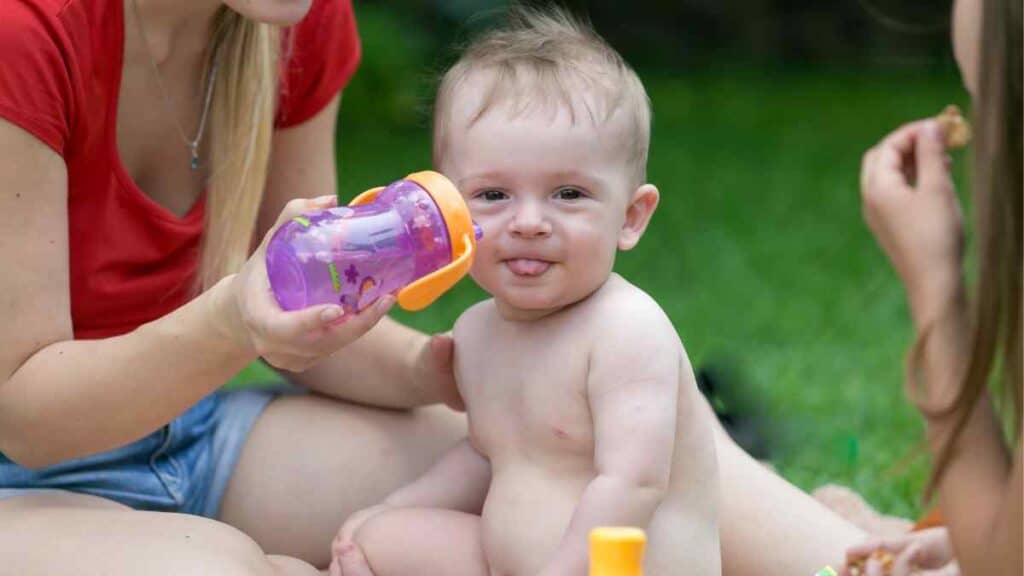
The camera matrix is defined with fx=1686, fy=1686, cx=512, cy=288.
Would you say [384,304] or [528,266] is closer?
[384,304]

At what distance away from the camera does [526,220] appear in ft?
6.56

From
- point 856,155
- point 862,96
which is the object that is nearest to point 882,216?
point 856,155

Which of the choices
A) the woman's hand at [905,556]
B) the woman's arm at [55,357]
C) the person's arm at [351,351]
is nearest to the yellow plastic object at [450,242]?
the woman's arm at [55,357]

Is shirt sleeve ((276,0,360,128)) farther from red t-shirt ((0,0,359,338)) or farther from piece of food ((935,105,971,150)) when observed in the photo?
piece of food ((935,105,971,150))

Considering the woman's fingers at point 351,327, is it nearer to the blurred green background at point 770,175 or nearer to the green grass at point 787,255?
the blurred green background at point 770,175

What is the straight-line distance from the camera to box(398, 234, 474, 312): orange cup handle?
1.83m

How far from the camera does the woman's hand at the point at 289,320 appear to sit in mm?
1774

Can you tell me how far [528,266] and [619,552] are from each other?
59 cm

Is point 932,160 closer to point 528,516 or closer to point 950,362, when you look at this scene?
point 950,362

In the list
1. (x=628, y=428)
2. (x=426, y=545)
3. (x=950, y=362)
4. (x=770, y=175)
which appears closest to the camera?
(x=950, y=362)

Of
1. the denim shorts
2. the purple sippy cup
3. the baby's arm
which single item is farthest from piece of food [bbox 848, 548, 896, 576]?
the denim shorts

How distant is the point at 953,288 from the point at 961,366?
0.28 ft

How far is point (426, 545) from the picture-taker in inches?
86.6

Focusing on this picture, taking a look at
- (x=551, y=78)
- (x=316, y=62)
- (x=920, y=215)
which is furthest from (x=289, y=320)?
(x=316, y=62)
